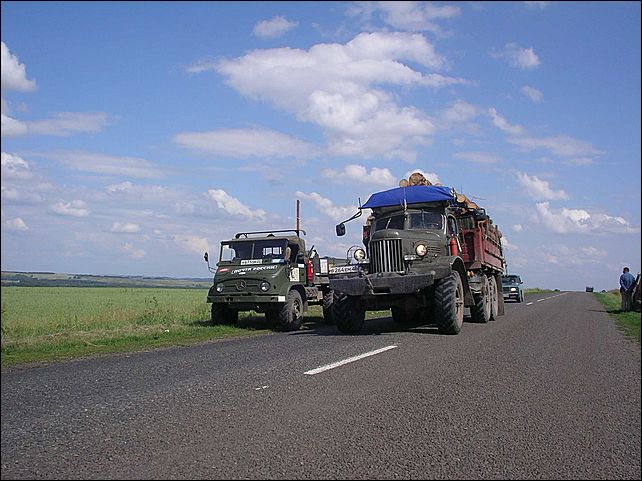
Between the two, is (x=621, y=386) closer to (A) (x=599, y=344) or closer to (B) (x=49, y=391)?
(A) (x=599, y=344)

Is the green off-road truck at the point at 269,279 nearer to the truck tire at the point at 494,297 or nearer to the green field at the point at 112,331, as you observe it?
the green field at the point at 112,331

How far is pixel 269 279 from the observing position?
52.9 ft

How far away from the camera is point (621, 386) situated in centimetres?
701

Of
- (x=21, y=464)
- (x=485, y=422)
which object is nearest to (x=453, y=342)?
(x=485, y=422)

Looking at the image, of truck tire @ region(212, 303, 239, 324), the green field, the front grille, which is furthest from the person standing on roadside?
truck tire @ region(212, 303, 239, 324)

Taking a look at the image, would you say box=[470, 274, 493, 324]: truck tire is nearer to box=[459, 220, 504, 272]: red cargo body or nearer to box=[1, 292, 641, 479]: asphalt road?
box=[459, 220, 504, 272]: red cargo body

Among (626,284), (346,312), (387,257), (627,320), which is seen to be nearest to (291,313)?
(346,312)

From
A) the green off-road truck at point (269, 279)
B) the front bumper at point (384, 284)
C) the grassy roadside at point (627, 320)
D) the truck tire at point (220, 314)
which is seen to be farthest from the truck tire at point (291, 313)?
the grassy roadside at point (627, 320)

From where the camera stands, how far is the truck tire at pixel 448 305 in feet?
42.1

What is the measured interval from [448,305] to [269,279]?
5.26m

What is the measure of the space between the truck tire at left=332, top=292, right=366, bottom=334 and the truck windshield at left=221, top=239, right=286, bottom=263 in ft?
11.8

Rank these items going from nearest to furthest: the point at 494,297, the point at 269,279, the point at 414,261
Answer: the point at 414,261, the point at 269,279, the point at 494,297

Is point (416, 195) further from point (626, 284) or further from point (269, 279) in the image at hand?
point (626, 284)

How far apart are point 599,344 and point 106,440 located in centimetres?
1036
